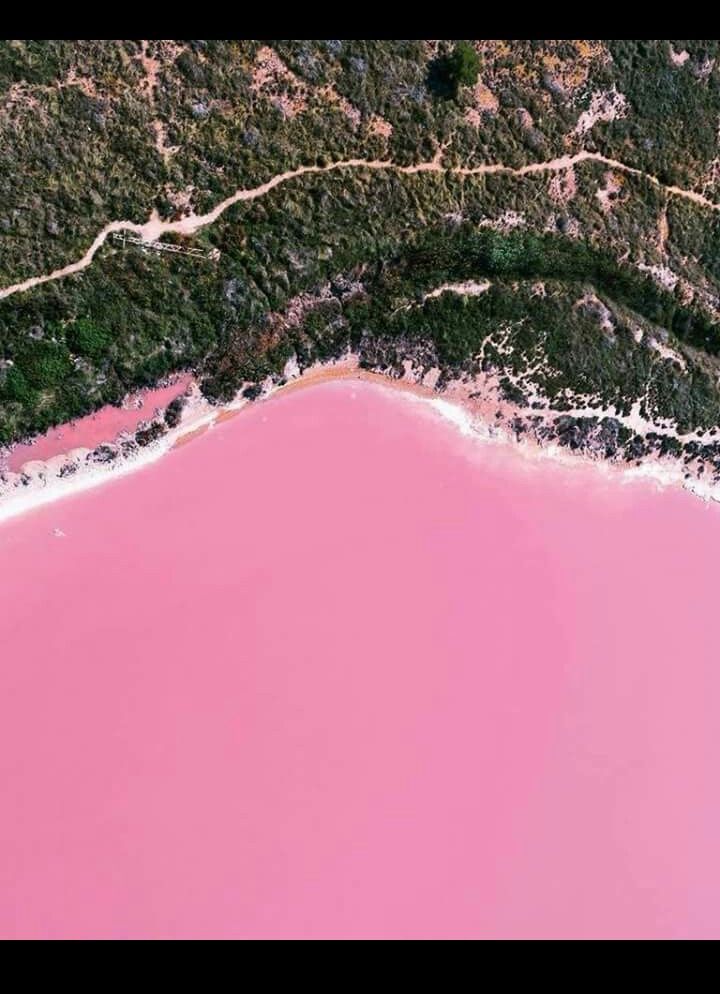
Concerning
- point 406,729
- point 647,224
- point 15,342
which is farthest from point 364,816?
point 647,224

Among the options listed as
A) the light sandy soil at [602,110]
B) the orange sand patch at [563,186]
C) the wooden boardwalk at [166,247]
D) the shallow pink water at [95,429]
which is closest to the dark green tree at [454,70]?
the light sandy soil at [602,110]

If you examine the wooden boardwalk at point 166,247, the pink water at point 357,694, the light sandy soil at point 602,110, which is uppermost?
the light sandy soil at point 602,110

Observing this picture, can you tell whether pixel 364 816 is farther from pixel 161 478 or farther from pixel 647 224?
pixel 647 224

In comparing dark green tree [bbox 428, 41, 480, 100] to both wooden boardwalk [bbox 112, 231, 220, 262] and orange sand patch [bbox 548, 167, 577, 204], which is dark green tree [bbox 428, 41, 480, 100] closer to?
orange sand patch [bbox 548, 167, 577, 204]

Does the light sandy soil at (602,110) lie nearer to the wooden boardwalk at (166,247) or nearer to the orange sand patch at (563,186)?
the orange sand patch at (563,186)

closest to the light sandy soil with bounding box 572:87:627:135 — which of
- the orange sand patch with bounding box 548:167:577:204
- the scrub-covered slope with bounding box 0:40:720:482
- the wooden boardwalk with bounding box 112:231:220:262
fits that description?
the scrub-covered slope with bounding box 0:40:720:482

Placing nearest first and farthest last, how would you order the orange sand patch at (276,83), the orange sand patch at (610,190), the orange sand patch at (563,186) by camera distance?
the orange sand patch at (276,83), the orange sand patch at (563,186), the orange sand patch at (610,190)

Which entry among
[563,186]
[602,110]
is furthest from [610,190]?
[602,110]
